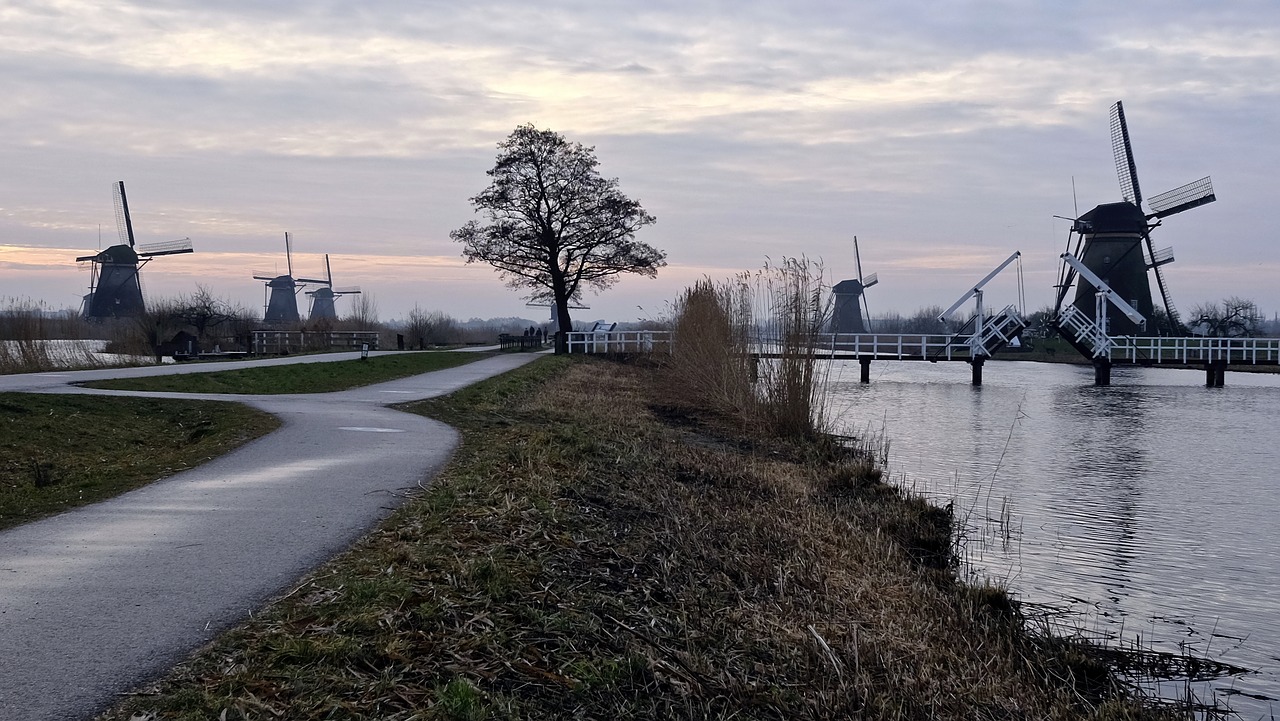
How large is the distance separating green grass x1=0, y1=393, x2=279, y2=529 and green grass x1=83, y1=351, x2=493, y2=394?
3364mm

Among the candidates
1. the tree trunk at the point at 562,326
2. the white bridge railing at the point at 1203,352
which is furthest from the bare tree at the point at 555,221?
the white bridge railing at the point at 1203,352

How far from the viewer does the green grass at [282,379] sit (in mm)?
20812

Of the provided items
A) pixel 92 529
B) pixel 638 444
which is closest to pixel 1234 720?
pixel 92 529

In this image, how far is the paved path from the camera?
15.9 feet

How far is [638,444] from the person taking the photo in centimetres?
1580

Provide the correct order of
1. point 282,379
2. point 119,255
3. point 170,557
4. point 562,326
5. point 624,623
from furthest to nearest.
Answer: point 119,255 < point 562,326 < point 282,379 < point 170,557 < point 624,623

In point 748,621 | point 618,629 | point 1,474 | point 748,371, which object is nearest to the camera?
point 618,629

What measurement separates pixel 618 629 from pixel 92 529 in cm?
437

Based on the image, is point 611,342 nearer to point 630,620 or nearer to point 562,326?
point 562,326

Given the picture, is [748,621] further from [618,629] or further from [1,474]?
[1,474]

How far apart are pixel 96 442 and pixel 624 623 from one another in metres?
10.2

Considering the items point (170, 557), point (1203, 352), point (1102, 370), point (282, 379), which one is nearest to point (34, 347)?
point (282, 379)

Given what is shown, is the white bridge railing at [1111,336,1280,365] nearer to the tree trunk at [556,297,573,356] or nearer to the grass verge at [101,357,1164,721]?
the tree trunk at [556,297,573,356]

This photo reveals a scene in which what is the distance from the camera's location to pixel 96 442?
1373 cm
